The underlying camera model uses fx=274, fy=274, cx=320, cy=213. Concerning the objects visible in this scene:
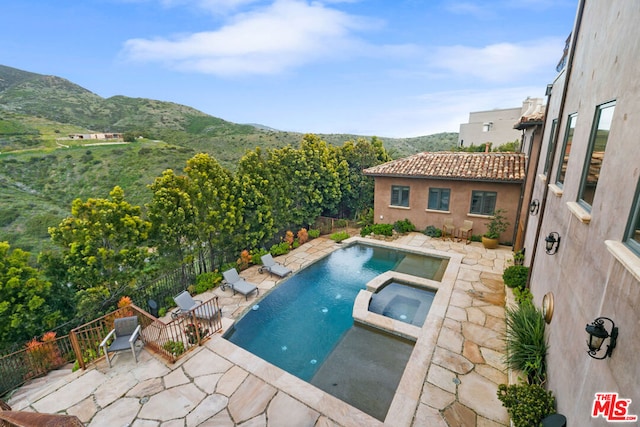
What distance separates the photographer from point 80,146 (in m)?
36.8

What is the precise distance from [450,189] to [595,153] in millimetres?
11230

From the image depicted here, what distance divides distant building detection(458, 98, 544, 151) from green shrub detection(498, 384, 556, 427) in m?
37.2

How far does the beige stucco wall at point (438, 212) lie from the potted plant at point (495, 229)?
31 centimetres

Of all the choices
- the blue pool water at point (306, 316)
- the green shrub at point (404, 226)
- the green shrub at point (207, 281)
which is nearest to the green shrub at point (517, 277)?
the blue pool water at point (306, 316)

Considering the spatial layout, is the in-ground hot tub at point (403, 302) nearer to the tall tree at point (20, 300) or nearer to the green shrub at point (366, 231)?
the green shrub at point (366, 231)

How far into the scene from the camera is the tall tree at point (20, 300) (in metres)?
6.91

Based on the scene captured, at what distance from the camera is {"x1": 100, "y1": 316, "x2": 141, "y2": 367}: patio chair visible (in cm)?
664

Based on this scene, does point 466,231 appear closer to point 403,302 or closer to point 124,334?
point 403,302

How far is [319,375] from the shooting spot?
21.7 feet

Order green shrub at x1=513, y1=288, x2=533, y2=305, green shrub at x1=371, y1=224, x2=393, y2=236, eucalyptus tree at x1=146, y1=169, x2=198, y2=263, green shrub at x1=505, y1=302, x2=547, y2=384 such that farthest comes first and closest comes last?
green shrub at x1=371, y1=224, x2=393, y2=236, eucalyptus tree at x1=146, y1=169, x2=198, y2=263, green shrub at x1=513, y1=288, x2=533, y2=305, green shrub at x1=505, y1=302, x2=547, y2=384

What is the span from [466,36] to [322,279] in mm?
12580

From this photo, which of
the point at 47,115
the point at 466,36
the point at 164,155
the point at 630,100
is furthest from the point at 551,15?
the point at 47,115

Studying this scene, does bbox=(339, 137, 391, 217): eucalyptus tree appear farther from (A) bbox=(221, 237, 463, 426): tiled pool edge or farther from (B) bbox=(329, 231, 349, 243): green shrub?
(A) bbox=(221, 237, 463, 426): tiled pool edge

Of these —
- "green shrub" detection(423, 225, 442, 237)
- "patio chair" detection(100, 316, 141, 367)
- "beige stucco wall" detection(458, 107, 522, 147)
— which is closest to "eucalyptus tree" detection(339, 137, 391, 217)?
"green shrub" detection(423, 225, 442, 237)
